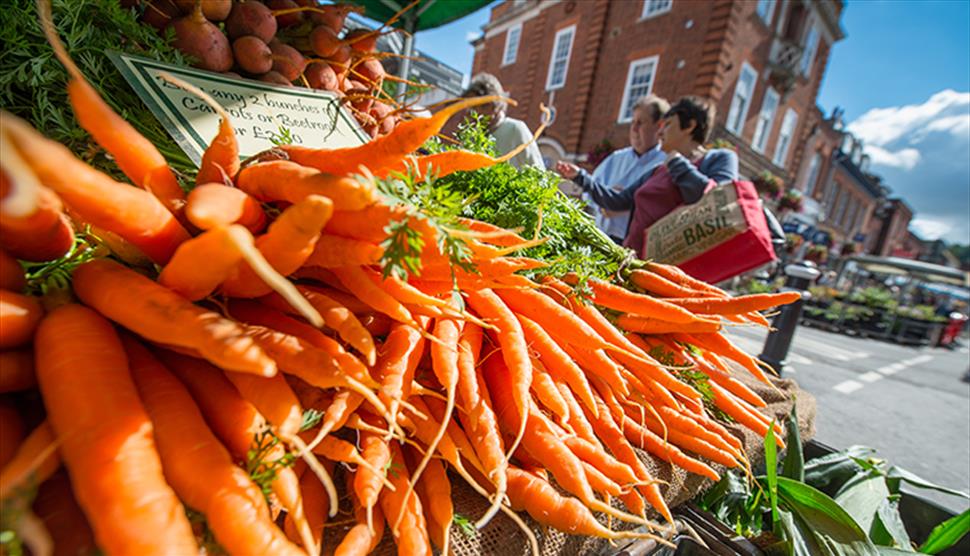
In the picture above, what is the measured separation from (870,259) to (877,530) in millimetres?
21157

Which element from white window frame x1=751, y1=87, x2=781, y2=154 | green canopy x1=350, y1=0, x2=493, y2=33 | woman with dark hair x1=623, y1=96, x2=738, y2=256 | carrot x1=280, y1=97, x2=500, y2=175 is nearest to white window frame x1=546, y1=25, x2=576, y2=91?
white window frame x1=751, y1=87, x2=781, y2=154

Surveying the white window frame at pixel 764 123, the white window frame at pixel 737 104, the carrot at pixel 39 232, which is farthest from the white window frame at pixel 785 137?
the carrot at pixel 39 232

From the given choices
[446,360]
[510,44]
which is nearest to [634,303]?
[446,360]

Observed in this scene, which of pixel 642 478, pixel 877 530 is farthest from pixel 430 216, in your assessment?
pixel 877 530

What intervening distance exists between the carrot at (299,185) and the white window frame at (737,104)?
13085mm

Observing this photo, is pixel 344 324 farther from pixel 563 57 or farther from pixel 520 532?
pixel 563 57

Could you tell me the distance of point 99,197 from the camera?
53cm

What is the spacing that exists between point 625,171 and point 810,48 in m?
15.7

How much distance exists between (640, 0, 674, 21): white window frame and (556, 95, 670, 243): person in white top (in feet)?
33.4

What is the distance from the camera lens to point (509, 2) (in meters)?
16.0

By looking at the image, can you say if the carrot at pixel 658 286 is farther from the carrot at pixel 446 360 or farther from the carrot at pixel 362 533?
the carrot at pixel 362 533

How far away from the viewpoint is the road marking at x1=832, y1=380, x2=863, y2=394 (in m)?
4.72

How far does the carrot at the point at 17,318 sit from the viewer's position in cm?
50

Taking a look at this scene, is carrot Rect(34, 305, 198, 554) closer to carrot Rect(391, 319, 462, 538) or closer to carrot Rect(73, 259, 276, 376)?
carrot Rect(73, 259, 276, 376)
